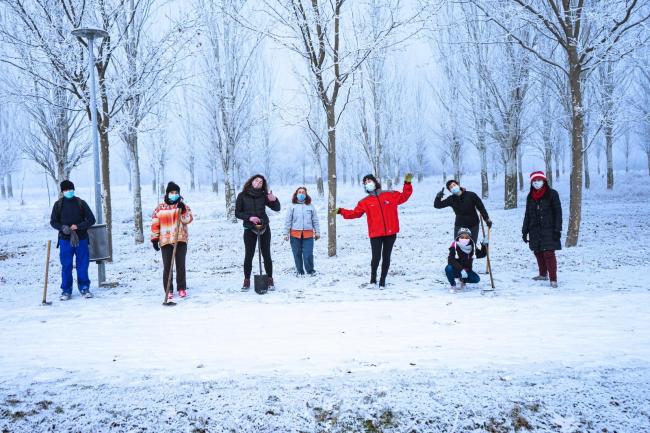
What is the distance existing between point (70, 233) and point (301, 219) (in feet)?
12.3

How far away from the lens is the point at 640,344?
427 cm

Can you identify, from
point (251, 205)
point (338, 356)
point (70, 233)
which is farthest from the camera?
point (251, 205)

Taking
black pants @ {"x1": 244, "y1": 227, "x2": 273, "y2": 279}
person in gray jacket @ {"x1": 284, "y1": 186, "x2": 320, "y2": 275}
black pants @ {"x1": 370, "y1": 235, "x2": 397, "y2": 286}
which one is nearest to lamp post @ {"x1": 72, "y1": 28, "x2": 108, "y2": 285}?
black pants @ {"x1": 244, "y1": 227, "x2": 273, "y2": 279}

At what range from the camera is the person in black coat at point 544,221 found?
678 centimetres

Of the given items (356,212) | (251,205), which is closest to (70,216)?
(251,205)

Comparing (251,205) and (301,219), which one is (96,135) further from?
(301,219)

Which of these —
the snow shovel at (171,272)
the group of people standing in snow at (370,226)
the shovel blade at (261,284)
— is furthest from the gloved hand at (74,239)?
the shovel blade at (261,284)

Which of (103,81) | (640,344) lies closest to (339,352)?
(640,344)

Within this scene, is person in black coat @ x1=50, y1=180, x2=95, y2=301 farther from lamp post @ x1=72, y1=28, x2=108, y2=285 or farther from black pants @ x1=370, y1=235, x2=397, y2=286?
black pants @ x1=370, y1=235, x2=397, y2=286

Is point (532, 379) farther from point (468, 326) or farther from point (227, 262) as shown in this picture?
point (227, 262)

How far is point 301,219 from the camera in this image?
8344mm

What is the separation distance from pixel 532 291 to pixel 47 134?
16.9m

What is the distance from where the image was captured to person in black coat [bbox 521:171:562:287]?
22.2 feet

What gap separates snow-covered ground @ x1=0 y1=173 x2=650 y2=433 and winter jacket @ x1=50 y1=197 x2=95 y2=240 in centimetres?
112
